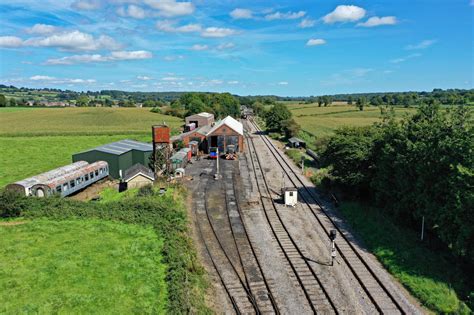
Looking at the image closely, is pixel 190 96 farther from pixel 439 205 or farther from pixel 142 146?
pixel 439 205

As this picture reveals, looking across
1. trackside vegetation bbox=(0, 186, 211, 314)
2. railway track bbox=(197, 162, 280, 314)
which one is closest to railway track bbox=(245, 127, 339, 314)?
railway track bbox=(197, 162, 280, 314)

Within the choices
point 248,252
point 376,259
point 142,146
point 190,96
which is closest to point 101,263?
point 248,252

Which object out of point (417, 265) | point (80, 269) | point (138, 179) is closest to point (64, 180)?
point (138, 179)

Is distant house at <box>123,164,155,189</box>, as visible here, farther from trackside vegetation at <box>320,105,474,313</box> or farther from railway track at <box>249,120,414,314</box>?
trackside vegetation at <box>320,105,474,313</box>

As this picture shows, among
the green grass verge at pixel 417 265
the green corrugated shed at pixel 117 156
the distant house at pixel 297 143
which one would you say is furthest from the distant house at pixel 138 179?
the distant house at pixel 297 143

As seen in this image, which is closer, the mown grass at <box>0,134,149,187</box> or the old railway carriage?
the old railway carriage

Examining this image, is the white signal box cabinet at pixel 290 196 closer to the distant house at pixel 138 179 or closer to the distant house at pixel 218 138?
the distant house at pixel 138 179
